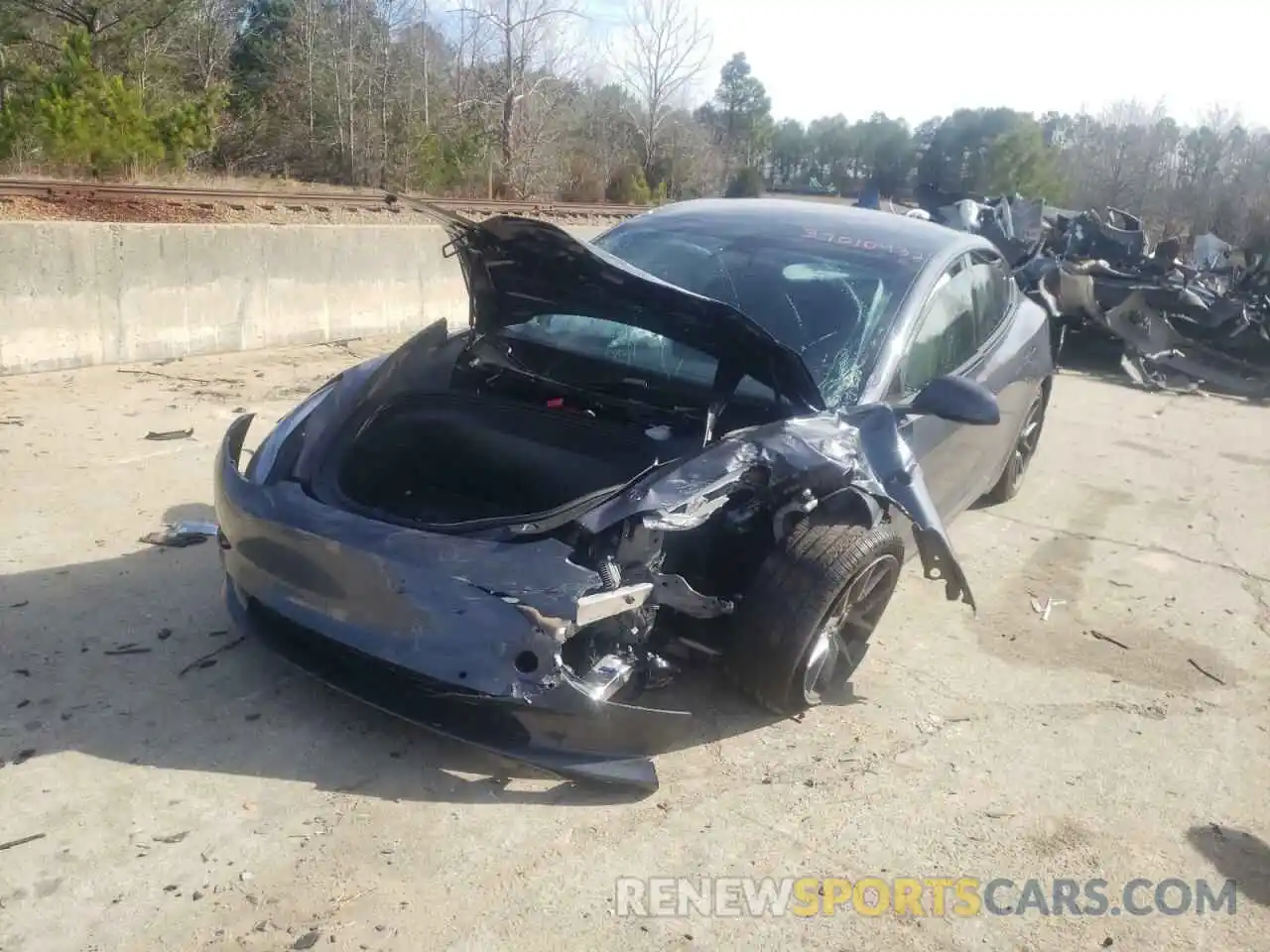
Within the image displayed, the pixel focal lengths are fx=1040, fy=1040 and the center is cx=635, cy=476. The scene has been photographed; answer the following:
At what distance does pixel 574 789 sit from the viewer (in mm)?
3217

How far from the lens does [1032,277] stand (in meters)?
11.6

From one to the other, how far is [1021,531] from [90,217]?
370 inches

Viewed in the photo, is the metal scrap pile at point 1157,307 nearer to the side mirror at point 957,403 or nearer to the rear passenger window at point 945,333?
the rear passenger window at point 945,333

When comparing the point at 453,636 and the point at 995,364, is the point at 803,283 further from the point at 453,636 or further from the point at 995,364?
the point at 453,636

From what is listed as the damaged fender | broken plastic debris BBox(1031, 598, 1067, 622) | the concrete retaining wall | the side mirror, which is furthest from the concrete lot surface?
the concrete retaining wall

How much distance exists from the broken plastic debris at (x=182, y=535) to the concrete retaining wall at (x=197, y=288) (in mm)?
2833

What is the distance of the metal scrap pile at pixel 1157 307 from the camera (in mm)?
11836

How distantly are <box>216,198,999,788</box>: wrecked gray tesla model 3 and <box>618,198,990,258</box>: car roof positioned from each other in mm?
1047

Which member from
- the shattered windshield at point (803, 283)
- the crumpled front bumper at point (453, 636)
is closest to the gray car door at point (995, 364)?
the shattered windshield at point (803, 283)

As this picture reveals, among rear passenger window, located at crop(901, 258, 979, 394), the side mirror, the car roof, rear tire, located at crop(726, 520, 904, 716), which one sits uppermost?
the car roof

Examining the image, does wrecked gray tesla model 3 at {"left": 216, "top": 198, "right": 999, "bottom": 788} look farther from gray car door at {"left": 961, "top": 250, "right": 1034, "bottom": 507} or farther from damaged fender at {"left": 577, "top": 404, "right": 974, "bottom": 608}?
gray car door at {"left": 961, "top": 250, "right": 1034, "bottom": 507}

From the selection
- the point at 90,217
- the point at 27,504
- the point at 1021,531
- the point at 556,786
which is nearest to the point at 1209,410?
the point at 1021,531

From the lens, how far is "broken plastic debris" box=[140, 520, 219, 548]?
4.72 meters

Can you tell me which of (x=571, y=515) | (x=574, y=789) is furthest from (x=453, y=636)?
(x=574, y=789)
